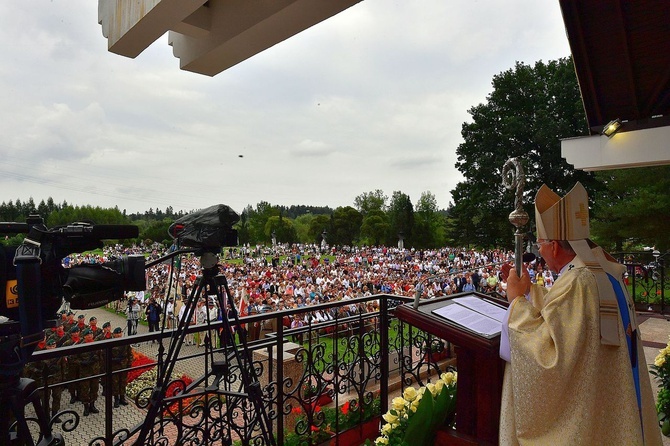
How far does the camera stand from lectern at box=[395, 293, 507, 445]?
7.57ft

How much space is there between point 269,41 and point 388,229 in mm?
53444

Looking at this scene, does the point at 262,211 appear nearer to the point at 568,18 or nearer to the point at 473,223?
the point at 473,223

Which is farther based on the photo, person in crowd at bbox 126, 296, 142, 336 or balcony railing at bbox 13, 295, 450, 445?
person in crowd at bbox 126, 296, 142, 336

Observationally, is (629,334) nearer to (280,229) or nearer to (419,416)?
(419,416)

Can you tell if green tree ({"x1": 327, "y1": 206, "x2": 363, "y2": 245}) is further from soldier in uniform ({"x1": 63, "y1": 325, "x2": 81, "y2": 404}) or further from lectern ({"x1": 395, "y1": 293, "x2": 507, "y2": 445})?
lectern ({"x1": 395, "y1": 293, "x2": 507, "y2": 445})

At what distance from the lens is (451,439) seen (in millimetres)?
2623

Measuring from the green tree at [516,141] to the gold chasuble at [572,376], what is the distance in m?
27.0

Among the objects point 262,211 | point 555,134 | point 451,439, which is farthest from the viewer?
point 262,211

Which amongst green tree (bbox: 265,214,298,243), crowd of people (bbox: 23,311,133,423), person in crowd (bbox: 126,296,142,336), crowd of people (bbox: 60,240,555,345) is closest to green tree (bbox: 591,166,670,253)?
crowd of people (bbox: 60,240,555,345)

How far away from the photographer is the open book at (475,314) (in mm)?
2371

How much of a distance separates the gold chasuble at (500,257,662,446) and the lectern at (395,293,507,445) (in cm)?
24

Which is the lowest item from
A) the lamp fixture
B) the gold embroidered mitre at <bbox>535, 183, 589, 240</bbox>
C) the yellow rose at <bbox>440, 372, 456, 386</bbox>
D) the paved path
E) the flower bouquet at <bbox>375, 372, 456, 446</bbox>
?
the paved path

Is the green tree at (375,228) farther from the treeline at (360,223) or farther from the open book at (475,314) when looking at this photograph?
the open book at (475,314)

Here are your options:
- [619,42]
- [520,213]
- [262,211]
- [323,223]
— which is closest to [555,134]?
[619,42]
